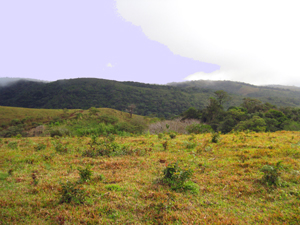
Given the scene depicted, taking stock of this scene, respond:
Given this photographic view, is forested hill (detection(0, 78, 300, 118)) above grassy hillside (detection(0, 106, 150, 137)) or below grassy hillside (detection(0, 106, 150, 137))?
above

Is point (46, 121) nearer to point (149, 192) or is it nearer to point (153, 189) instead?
point (153, 189)

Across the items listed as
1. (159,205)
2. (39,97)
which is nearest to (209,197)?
(159,205)

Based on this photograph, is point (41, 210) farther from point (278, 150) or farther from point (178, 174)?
point (278, 150)

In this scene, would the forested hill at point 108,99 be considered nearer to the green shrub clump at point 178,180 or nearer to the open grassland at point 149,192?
the open grassland at point 149,192

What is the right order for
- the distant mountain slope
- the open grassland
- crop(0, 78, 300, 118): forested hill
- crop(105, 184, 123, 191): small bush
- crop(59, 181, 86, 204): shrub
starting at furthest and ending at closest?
the distant mountain slope < crop(0, 78, 300, 118): forested hill < crop(105, 184, 123, 191): small bush < crop(59, 181, 86, 204): shrub < the open grassland

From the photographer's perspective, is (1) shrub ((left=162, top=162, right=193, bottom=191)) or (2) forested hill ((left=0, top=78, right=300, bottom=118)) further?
(2) forested hill ((left=0, top=78, right=300, bottom=118))

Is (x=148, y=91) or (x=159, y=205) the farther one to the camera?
(x=148, y=91)

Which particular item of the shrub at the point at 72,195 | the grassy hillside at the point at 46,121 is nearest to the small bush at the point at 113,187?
the shrub at the point at 72,195

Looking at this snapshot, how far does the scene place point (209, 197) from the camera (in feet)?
14.7

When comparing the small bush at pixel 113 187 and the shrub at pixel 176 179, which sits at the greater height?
the shrub at pixel 176 179

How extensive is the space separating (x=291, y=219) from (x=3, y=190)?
7444 mm

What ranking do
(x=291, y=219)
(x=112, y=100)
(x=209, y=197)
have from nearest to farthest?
(x=291, y=219), (x=209, y=197), (x=112, y=100)

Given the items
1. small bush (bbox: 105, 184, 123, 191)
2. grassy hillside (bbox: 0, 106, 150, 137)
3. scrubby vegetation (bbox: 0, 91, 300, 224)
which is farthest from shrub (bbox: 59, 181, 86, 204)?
grassy hillside (bbox: 0, 106, 150, 137)

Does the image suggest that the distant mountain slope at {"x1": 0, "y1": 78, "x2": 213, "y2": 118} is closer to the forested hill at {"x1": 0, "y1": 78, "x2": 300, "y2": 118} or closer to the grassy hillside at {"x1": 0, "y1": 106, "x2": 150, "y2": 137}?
the forested hill at {"x1": 0, "y1": 78, "x2": 300, "y2": 118}
